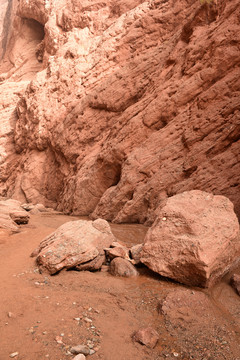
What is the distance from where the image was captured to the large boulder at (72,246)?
373 cm

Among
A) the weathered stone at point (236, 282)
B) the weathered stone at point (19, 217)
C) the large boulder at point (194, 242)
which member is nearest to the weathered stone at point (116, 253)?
the large boulder at point (194, 242)

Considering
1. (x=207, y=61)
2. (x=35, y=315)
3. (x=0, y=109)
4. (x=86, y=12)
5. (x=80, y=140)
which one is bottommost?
(x=35, y=315)

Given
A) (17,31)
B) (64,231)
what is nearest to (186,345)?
(64,231)

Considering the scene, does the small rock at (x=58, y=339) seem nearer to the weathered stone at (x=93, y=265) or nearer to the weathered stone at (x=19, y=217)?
the weathered stone at (x=93, y=265)

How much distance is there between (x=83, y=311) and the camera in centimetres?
264

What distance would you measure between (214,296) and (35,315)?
2244 mm

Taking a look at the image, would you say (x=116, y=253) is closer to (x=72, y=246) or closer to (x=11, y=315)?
(x=72, y=246)

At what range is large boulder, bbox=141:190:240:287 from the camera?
131 inches

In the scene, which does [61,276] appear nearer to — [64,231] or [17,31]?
[64,231]

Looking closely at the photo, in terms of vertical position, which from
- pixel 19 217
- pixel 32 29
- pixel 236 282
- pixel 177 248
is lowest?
pixel 19 217

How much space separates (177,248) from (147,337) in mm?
1485

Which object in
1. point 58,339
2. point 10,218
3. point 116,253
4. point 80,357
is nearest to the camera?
point 80,357

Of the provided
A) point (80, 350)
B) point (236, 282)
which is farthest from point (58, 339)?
point (236, 282)

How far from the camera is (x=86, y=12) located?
57.8 ft
